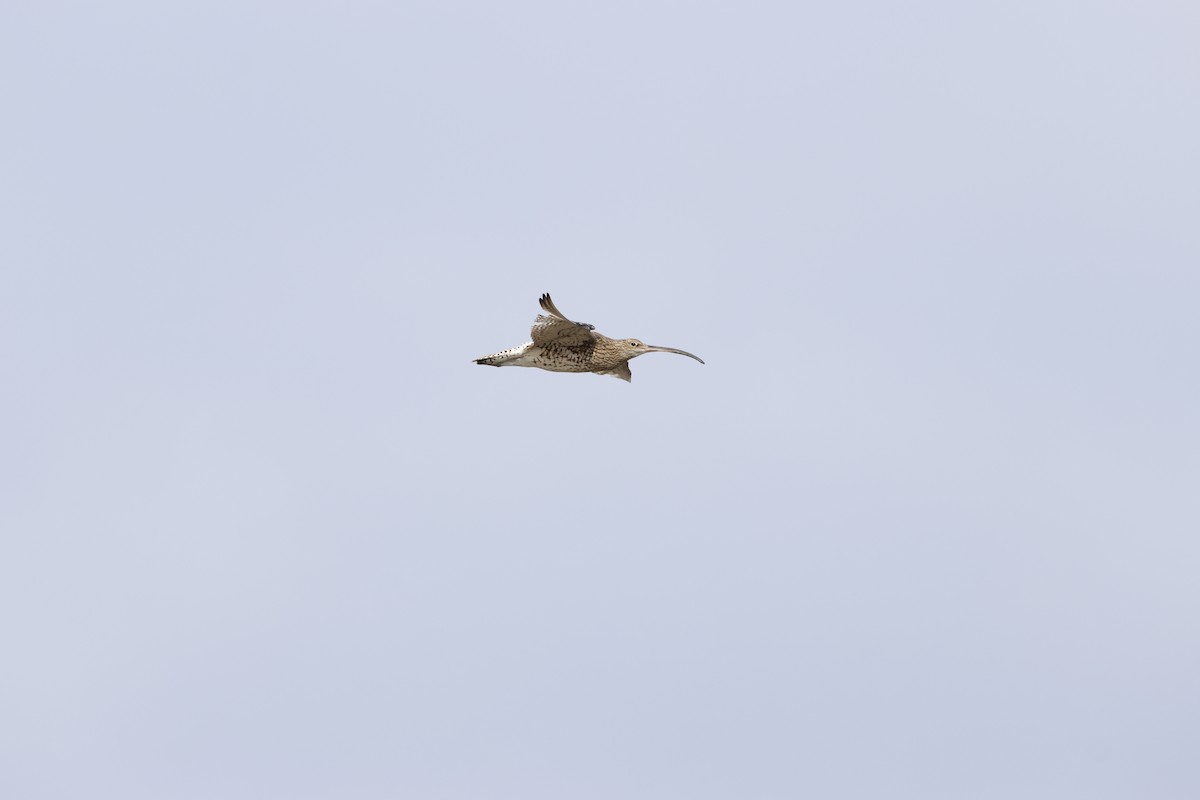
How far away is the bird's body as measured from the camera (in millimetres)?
45781

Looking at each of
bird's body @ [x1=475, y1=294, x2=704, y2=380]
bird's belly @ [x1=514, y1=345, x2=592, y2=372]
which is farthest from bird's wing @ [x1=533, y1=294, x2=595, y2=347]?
bird's belly @ [x1=514, y1=345, x2=592, y2=372]

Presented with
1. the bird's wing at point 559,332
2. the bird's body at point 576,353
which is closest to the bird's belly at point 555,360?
the bird's body at point 576,353

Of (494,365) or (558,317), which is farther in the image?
(494,365)

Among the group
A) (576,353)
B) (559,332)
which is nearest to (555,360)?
(576,353)

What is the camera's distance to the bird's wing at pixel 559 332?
44250 mm

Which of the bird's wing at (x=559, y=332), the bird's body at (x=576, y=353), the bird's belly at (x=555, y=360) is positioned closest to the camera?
the bird's wing at (x=559, y=332)

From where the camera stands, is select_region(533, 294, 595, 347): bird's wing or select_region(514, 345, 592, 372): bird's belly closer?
select_region(533, 294, 595, 347): bird's wing

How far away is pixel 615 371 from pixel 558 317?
4.32 m

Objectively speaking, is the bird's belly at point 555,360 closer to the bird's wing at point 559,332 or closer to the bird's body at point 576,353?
the bird's body at point 576,353

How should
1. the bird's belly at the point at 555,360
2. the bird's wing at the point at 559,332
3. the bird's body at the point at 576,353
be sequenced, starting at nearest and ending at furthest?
the bird's wing at the point at 559,332 → the bird's body at the point at 576,353 → the bird's belly at the point at 555,360

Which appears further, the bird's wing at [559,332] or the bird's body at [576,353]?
the bird's body at [576,353]

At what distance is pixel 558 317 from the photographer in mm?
43656

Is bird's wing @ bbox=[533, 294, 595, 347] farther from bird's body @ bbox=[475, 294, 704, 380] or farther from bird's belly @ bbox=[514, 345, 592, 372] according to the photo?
bird's belly @ bbox=[514, 345, 592, 372]

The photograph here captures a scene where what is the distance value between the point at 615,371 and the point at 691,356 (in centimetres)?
233
